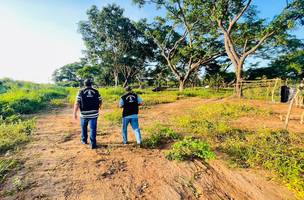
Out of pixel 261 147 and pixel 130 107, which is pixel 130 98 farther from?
pixel 261 147

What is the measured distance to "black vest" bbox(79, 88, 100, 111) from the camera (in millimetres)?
5488

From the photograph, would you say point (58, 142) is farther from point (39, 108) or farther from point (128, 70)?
point (128, 70)

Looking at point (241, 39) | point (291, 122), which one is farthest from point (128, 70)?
point (291, 122)

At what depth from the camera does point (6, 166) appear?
4.29 m

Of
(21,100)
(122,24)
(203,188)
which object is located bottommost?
(203,188)

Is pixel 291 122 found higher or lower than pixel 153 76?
lower

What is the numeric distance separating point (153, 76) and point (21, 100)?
34.7m

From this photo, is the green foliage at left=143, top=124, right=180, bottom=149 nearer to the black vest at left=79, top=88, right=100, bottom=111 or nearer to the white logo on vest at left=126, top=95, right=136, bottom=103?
the white logo on vest at left=126, top=95, right=136, bottom=103

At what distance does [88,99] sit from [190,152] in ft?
9.48

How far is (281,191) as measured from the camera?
3748 mm

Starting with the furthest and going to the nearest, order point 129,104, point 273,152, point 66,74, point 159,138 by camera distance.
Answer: point 66,74 < point 159,138 < point 129,104 < point 273,152

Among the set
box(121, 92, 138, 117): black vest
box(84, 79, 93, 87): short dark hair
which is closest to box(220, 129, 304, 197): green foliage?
box(121, 92, 138, 117): black vest

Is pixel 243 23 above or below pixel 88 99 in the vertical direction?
above

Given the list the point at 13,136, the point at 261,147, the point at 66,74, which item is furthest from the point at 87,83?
the point at 66,74
